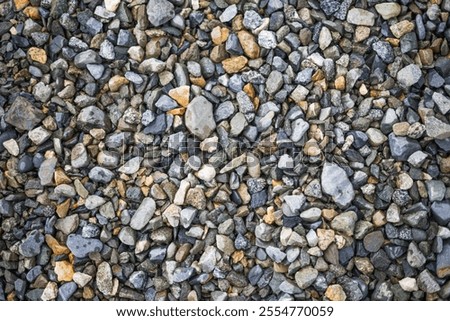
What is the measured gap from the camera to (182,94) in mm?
1829

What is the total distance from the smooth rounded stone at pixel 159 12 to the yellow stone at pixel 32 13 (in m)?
0.42

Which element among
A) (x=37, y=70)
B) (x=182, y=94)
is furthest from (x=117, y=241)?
(x=37, y=70)

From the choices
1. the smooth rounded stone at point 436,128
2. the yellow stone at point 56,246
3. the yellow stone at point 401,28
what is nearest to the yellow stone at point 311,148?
the smooth rounded stone at point 436,128

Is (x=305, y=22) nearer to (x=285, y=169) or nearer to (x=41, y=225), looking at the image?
(x=285, y=169)

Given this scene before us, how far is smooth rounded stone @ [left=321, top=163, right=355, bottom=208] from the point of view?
1770mm

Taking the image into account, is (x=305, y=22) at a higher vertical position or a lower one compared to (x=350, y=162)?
higher

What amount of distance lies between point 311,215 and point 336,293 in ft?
0.87

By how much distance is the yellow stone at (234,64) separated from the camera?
1.85 m

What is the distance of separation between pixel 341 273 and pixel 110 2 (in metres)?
1.22

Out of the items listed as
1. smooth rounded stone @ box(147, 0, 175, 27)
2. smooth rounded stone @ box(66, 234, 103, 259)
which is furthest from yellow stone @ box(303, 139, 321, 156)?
smooth rounded stone @ box(66, 234, 103, 259)

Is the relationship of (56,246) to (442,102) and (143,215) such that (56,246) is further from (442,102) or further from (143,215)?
(442,102)

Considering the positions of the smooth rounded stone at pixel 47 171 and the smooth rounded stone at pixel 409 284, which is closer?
the smooth rounded stone at pixel 409 284

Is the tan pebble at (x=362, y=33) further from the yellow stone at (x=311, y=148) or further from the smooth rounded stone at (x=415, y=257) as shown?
the smooth rounded stone at (x=415, y=257)

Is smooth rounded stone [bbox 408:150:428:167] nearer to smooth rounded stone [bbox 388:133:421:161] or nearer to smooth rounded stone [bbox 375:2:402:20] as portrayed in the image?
smooth rounded stone [bbox 388:133:421:161]
